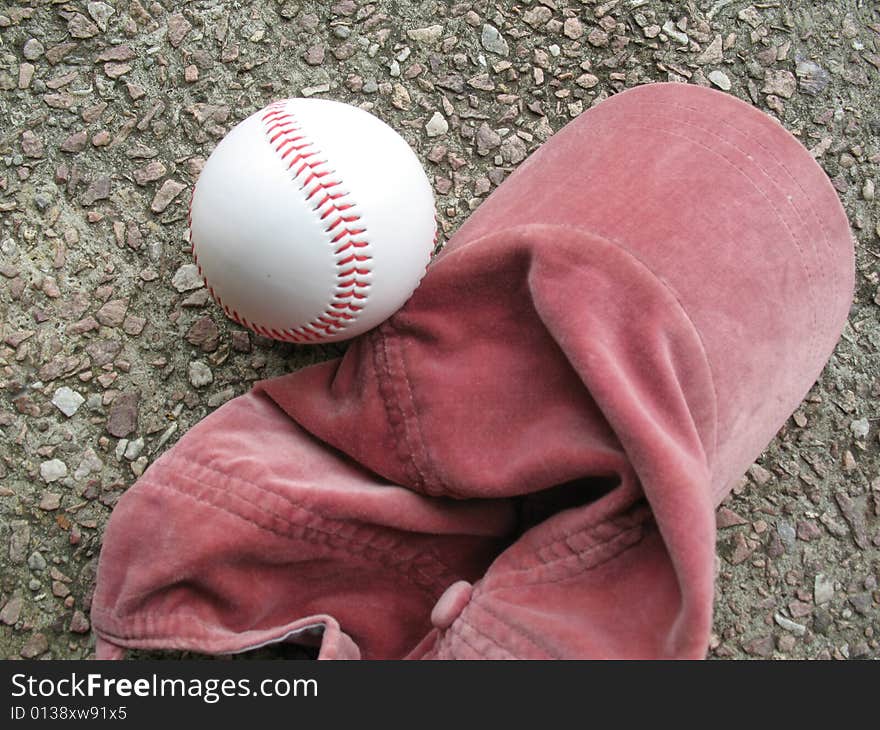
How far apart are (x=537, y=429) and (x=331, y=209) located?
338mm

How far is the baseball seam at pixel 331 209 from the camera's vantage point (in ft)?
3.10

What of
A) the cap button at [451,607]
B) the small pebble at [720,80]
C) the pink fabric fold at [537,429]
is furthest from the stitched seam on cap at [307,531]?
the small pebble at [720,80]

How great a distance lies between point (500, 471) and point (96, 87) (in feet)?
2.70

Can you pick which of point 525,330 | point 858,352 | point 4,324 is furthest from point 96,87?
point 858,352

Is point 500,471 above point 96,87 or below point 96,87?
below

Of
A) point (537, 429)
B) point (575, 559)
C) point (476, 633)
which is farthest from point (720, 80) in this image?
point (476, 633)

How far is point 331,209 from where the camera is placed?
37.2 inches

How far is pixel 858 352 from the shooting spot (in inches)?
56.1

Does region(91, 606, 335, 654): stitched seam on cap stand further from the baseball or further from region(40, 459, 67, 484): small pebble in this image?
the baseball

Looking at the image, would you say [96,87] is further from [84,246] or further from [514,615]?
[514,615]

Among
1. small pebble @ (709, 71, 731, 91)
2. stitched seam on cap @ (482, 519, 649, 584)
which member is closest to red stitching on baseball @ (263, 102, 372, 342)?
stitched seam on cap @ (482, 519, 649, 584)

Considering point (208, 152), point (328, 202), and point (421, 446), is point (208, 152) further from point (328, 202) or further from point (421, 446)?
point (421, 446)

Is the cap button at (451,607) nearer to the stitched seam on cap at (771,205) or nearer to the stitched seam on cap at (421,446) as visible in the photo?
the stitched seam on cap at (421,446)

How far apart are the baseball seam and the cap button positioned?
0.33 metres
